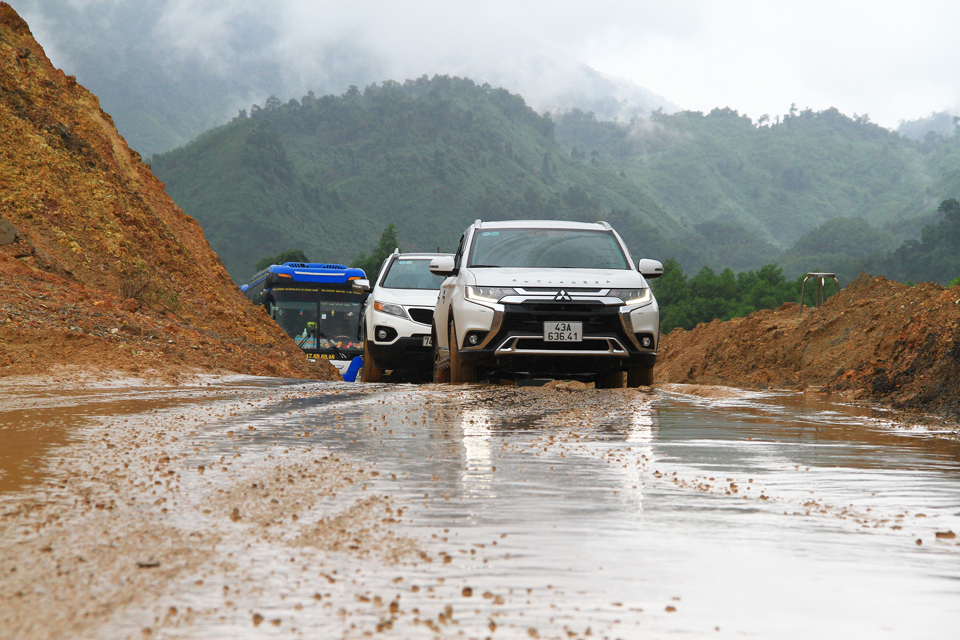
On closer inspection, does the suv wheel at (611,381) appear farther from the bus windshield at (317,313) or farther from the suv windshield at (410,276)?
the bus windshield at (317,313)

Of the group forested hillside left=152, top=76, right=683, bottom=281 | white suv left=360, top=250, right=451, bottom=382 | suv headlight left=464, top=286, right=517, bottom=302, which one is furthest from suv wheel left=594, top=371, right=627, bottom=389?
forested hillside left=152, top=76, right=683, bottom=281

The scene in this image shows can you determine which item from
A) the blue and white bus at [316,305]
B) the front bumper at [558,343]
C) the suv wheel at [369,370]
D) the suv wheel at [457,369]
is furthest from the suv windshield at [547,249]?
the blue and white bus at [316,305]

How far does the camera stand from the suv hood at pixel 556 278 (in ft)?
30.1

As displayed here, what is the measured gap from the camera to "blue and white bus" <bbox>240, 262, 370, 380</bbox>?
22422 millimetres

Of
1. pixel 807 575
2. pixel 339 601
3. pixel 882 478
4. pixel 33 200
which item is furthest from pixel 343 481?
pixel 33 200

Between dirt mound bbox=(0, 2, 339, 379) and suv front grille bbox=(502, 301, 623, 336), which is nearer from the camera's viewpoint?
suv front grille bbox=(502, 301, 623, 336)

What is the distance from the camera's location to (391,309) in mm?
13258

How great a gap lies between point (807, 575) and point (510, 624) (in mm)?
972

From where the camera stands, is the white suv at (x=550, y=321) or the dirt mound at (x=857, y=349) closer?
the dirt mound at (x=857, y=349)

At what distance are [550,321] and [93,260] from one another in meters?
9.72

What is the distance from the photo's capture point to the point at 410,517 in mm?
3232

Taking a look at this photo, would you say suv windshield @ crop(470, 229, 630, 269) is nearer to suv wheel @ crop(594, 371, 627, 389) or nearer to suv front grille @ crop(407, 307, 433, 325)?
suv wheel @ crop(594, 371, 627, 389)

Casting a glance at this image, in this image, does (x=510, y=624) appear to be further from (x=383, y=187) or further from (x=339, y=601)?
(x=383, y=187)

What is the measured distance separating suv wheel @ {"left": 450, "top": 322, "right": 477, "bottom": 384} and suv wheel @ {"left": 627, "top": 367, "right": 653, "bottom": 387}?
1.63 metres
